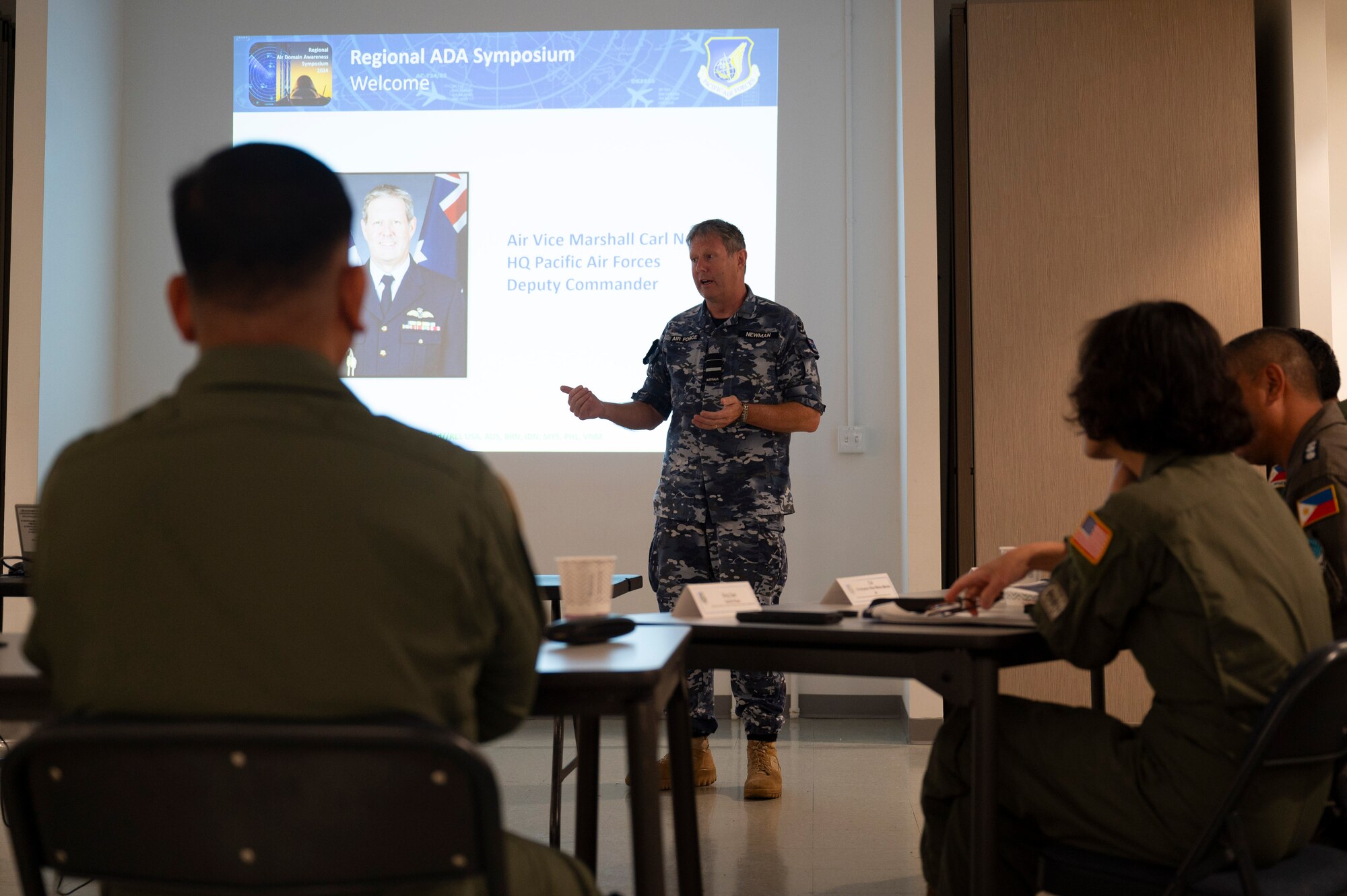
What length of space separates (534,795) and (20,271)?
2.93m

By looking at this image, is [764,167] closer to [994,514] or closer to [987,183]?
[987,183]

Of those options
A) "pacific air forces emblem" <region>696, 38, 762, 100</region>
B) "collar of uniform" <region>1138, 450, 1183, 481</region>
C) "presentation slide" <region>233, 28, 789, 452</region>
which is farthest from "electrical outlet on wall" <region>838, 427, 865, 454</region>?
"collar of uniform" <region>1138, 450, 1183, 481</region>

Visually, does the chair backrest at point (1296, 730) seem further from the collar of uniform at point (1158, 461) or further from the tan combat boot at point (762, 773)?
the tan combat boot at point (762, 773)

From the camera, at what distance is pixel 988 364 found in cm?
435

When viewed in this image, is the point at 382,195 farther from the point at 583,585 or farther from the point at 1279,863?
the point at 1279,863

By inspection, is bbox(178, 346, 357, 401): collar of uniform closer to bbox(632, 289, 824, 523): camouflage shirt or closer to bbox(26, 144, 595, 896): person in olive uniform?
bbox(26, 144, 595, 896): person in olive uniform

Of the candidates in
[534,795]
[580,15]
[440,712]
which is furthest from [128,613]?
[580,15]

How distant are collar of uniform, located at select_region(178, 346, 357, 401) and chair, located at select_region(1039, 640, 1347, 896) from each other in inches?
46.3

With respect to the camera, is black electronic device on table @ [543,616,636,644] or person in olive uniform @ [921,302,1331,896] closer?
person in olive uniform @ [921,302,1331,896]

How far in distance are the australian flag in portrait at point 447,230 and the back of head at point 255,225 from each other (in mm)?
3678

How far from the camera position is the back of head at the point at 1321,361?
2.24 metres

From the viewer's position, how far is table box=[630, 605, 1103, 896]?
5.42 ft

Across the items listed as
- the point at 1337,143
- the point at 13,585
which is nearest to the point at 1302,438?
the point at 1337,143

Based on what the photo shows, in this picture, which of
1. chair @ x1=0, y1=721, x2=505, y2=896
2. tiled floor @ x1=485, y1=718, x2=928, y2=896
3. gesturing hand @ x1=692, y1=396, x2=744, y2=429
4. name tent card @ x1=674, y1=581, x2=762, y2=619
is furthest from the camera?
gesturing hand @ x1=692, y1=396, x2=744, y2=429
